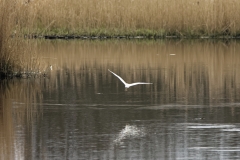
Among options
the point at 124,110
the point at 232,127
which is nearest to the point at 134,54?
the point at 124,110

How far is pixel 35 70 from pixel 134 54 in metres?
5.47

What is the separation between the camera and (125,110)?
34.6ft

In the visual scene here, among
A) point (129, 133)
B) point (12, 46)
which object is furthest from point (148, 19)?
point (129, 133)

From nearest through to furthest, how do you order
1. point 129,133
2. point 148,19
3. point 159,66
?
point 129,133
point 159,66
point 148,19

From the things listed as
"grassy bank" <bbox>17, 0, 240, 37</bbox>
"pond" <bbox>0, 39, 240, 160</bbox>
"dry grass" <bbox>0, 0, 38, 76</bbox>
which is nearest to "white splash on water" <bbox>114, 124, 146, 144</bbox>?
"pond" <bbox>0, 39, 240, 160</bbox>

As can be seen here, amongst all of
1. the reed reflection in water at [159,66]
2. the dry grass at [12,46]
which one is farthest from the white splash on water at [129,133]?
the dry grass at [12,46]

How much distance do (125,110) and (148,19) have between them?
16.9 m

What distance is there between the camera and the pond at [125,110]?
7934 mm

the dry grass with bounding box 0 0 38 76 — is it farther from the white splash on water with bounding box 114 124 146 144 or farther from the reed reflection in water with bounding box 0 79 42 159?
the white splash on water with bounding box 114 124 146 144

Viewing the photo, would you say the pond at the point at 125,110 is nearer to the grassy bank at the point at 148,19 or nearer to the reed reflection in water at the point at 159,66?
the reed reflection in water at the point at 159,66

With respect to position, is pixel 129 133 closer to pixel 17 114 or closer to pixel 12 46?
pixel 17 114

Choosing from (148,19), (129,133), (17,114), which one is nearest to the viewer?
(129,133)

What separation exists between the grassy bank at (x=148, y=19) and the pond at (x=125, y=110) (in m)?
8.09

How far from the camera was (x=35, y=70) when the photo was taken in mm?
15227
